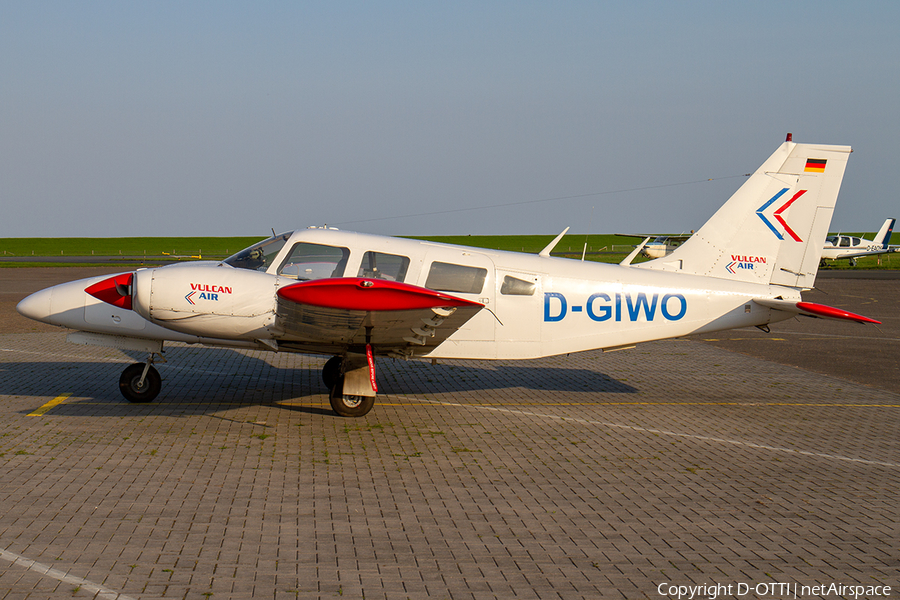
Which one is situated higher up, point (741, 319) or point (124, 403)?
point (741, 319)

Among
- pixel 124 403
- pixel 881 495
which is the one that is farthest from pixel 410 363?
pixel 881 495

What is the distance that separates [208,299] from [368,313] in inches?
87.2

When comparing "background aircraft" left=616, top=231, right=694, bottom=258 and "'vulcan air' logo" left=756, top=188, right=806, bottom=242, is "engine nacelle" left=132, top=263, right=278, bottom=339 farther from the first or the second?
"background aircraft" left=616, top=231, right=694, bottom=258

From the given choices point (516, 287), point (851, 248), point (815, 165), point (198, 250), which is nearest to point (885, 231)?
point (851, 248)

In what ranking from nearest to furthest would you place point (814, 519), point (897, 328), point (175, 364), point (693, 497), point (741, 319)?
point (814, 519)
point (693, 497)
point (741, 319)
point (175, 364)
point (897, 328)

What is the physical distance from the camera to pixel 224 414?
31.5 feet

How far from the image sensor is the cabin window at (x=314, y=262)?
922cm

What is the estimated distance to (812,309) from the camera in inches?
377

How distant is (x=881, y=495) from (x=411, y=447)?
193 inches

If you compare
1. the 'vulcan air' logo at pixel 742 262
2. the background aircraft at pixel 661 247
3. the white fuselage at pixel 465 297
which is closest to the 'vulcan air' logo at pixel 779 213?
the 'vulcan air' logo at pixel 742 262

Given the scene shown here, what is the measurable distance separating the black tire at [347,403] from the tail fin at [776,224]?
4999mm

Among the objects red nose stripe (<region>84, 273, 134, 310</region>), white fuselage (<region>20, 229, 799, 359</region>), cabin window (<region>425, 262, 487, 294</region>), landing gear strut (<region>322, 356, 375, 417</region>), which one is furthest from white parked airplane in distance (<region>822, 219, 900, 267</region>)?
red nose stripe (<region>84, 273, 134, 310</region>)

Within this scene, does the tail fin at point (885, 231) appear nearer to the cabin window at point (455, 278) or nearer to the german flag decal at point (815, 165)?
the german flag decal at point (815, 165)

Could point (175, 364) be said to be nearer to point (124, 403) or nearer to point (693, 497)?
point (124, 403)
